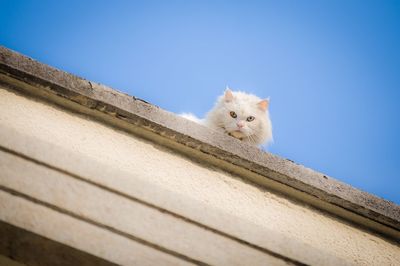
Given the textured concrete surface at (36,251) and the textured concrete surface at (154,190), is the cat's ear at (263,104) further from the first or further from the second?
the textured concrete surface at (36,251)

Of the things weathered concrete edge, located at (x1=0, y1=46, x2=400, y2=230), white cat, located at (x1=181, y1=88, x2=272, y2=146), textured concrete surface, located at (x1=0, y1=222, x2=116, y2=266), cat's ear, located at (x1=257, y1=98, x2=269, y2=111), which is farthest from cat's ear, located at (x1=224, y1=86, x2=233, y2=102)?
textured concrete surface, located at (x1=0, y1=222, x2=116, y2=266)

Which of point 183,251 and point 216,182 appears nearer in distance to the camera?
point 183,251

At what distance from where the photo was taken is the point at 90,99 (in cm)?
149

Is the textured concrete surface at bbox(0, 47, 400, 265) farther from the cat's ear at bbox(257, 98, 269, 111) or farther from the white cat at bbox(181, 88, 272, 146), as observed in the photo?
the cat's ear at bbox(257, 98, 269, 111)

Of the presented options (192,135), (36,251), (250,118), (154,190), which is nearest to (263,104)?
(250,118)

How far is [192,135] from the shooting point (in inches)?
59.7

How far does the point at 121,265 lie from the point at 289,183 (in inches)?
33.9

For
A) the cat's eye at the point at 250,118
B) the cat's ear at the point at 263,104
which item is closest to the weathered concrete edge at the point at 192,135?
the cat's eye at the point at 250,118

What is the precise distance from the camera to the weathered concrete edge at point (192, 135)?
148 centimetres

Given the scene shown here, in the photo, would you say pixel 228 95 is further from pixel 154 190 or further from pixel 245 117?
pixel 154 190

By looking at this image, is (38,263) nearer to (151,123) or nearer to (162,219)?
(162,219)

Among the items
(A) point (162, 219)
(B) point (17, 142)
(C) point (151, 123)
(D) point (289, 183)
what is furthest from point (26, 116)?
(D) point (289, 183)

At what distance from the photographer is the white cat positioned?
118 inches

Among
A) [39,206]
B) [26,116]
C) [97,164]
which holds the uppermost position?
[26,116]
